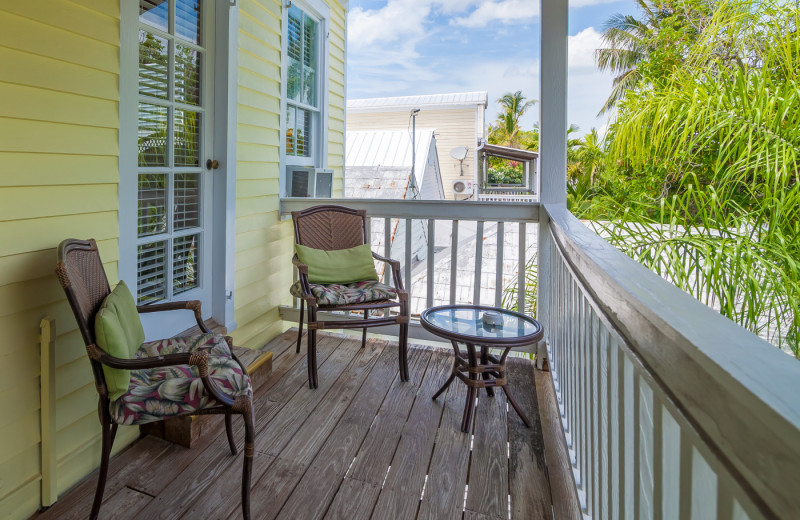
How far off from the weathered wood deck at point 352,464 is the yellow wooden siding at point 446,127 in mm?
7612

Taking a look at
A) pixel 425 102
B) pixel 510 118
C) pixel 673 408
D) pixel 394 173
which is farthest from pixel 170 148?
pixel 510 118

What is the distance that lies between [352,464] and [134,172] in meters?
1.60

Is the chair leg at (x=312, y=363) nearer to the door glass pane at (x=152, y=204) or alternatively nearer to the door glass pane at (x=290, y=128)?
the door glass pane at (x=152, y=204)

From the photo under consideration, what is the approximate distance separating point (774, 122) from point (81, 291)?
3.45 meters

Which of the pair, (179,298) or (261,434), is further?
(179,298)

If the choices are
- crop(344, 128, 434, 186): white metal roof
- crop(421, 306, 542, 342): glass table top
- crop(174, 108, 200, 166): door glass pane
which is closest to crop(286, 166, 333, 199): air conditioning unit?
crop(174, 108, 200, 166): door glass pane

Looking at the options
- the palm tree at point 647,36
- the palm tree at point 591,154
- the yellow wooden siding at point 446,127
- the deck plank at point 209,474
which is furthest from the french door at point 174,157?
the yellow wooden siding at point 446,127

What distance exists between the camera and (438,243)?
26.1 feet

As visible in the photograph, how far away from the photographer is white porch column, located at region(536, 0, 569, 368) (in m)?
2.85

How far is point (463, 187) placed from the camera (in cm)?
884

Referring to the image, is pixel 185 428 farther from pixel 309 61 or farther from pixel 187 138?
pixel 309 61

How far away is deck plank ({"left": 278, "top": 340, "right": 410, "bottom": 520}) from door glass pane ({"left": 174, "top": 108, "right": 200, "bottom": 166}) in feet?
5.32

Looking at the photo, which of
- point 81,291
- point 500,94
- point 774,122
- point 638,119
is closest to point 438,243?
point 638,119

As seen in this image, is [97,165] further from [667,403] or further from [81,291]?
[667,403]
